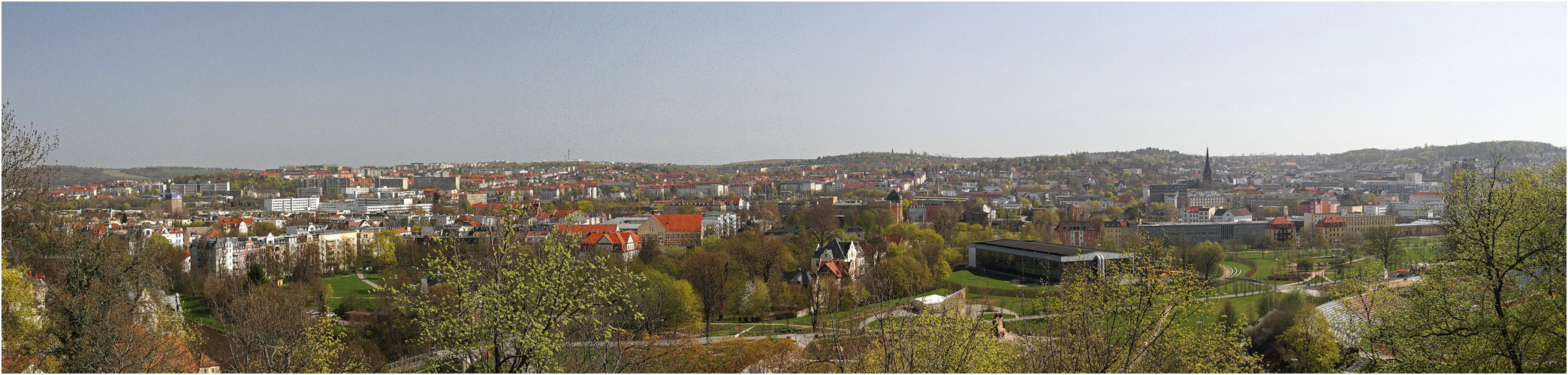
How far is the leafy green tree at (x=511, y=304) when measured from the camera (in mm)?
4781

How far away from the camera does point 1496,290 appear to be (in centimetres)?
557

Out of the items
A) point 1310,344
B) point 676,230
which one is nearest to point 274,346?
point 1310,344

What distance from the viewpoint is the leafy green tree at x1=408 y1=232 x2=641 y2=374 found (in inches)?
188

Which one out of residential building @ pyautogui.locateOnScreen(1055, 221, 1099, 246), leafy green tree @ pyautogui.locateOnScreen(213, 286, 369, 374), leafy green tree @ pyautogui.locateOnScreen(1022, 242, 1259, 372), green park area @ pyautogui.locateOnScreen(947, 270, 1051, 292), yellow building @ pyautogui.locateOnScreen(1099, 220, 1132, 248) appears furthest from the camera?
residential building @ pyautogui.locateOnScreen(1055, 221, 1099, 246)

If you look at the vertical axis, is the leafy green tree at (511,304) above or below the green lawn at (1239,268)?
above

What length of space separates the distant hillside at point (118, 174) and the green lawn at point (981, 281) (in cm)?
2871

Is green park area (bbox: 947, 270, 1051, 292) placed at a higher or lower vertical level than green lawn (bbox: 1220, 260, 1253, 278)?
lower

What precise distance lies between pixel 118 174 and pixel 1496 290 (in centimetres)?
7254

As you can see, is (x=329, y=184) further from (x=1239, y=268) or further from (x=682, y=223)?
(x=1239, y=268)

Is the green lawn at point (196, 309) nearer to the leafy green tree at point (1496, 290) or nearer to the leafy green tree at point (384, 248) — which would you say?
the leafy green tree at point (384, 248)

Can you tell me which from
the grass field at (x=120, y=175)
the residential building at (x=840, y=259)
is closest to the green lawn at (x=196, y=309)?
the residential building at (x=840, y=259)

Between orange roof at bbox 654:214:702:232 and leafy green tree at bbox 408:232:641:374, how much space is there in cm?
2893

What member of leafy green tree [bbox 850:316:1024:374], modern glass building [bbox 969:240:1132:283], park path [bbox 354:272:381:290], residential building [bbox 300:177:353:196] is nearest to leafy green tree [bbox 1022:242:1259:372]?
leafy green tree [bbox 850:316:1024:374]

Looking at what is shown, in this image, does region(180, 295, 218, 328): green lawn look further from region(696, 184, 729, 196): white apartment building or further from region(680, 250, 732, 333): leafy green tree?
region(696, 184, 729, 196): white apartment building
